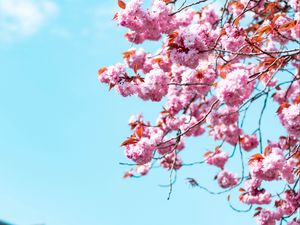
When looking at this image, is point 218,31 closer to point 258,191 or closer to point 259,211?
point 258,191

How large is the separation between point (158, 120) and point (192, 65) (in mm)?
2708

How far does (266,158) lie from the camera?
423 cm

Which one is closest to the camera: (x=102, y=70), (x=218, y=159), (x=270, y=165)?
(x=270, y=165)

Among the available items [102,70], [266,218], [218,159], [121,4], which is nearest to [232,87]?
[121,4]

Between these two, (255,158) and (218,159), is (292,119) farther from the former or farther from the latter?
(218,159)

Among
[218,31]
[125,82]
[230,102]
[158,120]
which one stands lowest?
[230,102]

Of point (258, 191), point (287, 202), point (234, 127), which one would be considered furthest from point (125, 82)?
point (234, 127)

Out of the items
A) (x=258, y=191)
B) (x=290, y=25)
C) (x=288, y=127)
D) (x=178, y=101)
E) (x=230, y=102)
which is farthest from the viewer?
(x=178, y=101)

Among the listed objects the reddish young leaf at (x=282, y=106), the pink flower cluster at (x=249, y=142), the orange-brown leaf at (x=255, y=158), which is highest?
the pink flower cluster at (x=249, y=142)

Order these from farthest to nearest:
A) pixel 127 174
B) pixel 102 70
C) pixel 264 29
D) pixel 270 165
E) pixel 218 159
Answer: pixel 127 174 < pixel 218 159 < pixel 102 70 < pixel 270 165 < pixel 264 29

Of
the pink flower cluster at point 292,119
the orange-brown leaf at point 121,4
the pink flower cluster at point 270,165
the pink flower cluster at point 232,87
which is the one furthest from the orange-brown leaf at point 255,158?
the orange-brown leaf at point 121,4

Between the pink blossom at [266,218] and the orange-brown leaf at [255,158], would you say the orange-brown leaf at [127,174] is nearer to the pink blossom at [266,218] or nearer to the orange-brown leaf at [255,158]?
the pink blossom at [266,218]

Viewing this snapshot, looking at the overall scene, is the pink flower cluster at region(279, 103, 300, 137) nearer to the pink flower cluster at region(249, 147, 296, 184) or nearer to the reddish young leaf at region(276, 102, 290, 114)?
the reddish young leaf at region(276, 102, 290, 114)

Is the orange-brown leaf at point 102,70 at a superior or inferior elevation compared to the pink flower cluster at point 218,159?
inferior
